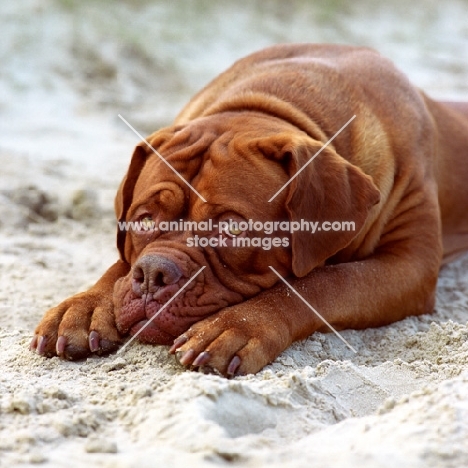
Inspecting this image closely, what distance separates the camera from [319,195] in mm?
3295

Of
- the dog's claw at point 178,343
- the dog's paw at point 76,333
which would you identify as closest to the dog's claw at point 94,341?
the dog's paw at point 76,333

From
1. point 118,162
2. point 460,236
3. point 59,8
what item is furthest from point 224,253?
point 59,8

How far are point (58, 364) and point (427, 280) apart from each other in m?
1.69

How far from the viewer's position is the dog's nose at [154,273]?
3.07 meters

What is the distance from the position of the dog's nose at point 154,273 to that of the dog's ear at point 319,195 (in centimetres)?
49

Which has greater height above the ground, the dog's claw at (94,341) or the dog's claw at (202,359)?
the dog's claw at (202,359)

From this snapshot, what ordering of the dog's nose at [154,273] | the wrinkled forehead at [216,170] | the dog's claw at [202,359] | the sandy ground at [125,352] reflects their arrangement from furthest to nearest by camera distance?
the wrinkled forehead at [216,170]
the dog's nose at [154,273]
the dog's claw at [202,359]
the sandy ground at [125,352]

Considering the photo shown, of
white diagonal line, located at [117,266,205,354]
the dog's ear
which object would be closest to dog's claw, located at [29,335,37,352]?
white diagonal line, located at [117,266,205,354]

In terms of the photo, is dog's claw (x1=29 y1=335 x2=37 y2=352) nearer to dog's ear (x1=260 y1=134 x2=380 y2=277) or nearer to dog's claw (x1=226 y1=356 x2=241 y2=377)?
dog's claw (x1=226 y1=356 x2=241 y2=377)

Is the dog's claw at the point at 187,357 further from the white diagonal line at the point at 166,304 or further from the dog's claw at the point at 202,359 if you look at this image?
the white diagonal line at the point at 166,304

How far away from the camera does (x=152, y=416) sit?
240cm

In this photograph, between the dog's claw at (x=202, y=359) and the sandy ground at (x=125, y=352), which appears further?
the dog's claw at (x=202, y=359)

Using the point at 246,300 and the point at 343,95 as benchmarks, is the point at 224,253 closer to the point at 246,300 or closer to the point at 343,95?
the point at 246,300

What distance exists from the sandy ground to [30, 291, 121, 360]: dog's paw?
0.19ft
